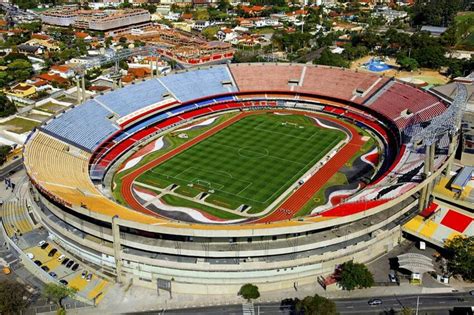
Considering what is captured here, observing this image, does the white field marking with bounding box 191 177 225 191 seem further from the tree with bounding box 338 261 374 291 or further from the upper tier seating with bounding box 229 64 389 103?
the upper tier seating with bounding box 229 64 389 103

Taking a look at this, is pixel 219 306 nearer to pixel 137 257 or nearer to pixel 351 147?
pixel 137 257

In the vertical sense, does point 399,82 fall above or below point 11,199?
above

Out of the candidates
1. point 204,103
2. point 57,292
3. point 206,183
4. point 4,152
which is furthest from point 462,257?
point 4,152

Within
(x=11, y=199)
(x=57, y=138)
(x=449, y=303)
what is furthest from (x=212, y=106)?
(x=449, y=303)

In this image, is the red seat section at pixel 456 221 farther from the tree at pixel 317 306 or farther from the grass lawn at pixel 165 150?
the grass lawn at pixel 165 150

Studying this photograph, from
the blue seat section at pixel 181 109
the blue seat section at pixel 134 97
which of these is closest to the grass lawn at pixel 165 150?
the blue seat section at pixel 181 109

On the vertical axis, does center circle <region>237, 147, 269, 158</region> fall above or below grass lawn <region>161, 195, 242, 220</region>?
below

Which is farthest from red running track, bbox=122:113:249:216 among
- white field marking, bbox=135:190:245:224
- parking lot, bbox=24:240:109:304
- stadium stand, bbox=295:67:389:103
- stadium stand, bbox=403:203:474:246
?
stadium stand, bbox=403:203:474:246

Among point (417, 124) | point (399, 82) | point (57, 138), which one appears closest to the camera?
point (57, 138)

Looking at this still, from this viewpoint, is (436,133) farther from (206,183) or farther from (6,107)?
(6,107)
